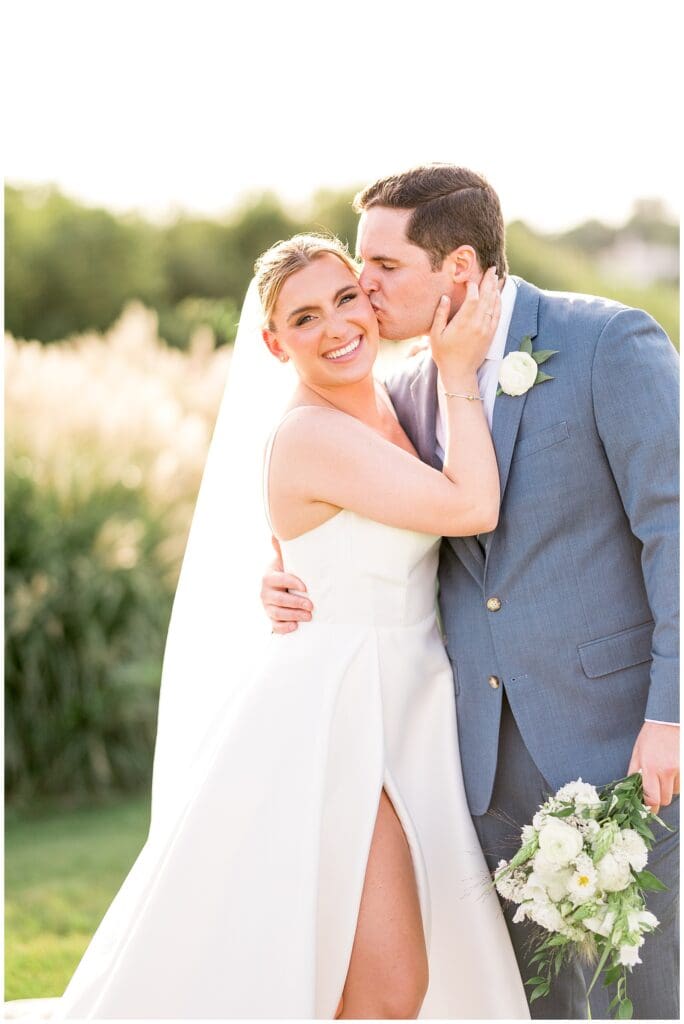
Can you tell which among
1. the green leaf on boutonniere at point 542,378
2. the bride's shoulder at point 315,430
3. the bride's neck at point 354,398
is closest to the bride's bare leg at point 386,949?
the bride's shoulder at point 315,430

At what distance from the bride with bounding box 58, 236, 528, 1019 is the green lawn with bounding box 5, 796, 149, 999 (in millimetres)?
1966

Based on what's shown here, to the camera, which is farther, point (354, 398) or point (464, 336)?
point (354, 398)

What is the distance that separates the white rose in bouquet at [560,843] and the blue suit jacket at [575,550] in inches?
12.9

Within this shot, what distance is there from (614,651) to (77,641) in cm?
468

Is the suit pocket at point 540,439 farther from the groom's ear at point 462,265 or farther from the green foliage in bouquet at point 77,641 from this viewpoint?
the green foliage in bouquet at point 77,641

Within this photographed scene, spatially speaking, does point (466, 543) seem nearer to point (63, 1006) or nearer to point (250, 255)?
point (63, 1006)

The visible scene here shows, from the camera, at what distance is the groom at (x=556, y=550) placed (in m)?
2.84

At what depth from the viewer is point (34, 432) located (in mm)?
7219

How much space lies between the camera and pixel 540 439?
9.73 feet

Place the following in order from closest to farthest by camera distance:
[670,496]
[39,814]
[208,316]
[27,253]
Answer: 1. [670,496]
2. [39,814]
3. [208,316]
4. [27,253]

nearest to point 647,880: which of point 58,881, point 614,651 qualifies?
point 614,651

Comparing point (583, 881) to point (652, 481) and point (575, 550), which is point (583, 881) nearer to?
point (575, 550)

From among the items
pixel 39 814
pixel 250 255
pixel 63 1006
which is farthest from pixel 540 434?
pixel 250 255

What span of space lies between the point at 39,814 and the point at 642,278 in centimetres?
1261
